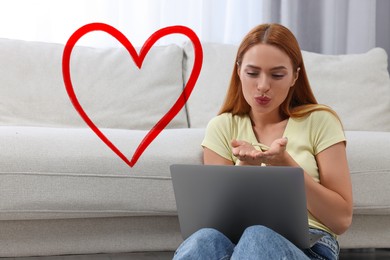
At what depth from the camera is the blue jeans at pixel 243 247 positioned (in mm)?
1357

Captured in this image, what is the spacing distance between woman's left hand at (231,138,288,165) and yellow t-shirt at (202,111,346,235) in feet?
0.70

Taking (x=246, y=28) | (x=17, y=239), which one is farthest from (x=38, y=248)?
(x=246, y=28)

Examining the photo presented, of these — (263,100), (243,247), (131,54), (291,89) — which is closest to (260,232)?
(243,247)

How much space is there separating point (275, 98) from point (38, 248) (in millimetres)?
941

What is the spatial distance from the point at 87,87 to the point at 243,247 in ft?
5.21

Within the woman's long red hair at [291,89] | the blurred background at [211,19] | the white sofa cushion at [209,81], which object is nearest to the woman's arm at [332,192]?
the woman's long red hair at [291,89]

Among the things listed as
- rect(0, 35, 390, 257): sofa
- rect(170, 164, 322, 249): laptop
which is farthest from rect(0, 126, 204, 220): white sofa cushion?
rect(170, 164, 322, 249): laptop

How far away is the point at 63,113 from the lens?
276 cm

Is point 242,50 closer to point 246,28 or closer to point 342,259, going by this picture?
point 342,259

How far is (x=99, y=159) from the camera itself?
2.12m

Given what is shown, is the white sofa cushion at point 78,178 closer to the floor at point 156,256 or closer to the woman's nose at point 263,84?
the floor at point 156,256

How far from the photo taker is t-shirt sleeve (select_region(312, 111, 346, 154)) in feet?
5.49

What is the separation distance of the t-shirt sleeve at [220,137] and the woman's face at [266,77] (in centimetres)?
12

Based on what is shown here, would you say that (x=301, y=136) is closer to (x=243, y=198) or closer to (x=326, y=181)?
(x=326, y=181)
